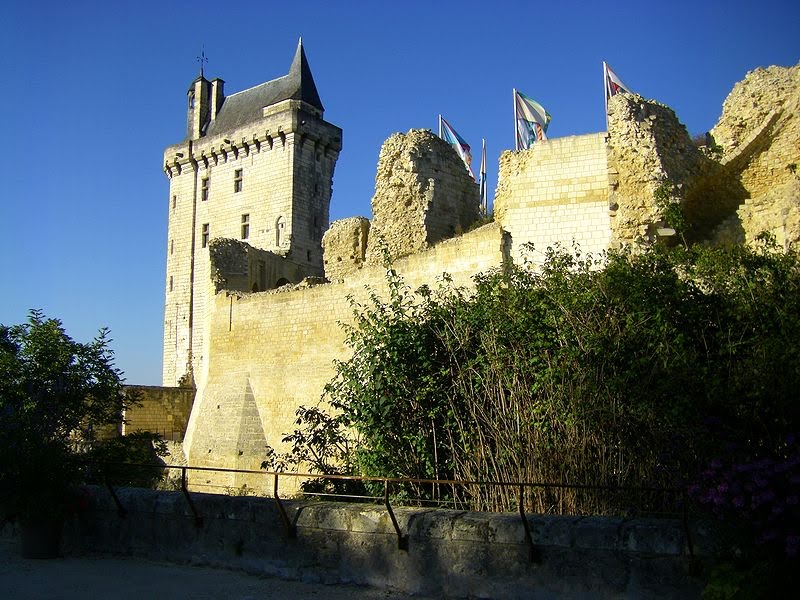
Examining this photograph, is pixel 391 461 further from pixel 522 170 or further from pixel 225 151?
pixel 225 151

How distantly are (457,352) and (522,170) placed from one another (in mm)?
3666

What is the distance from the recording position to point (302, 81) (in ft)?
119

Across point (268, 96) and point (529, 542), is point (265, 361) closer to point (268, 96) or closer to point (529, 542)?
point (529, 542)

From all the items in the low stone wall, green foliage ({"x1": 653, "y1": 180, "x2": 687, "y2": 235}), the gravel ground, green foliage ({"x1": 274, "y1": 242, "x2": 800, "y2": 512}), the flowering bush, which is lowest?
the gravel ground

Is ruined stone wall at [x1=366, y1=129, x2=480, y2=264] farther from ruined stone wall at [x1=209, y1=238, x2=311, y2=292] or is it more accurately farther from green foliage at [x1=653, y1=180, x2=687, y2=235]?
ruined stone wall at [x1=209, y1=238, x2=311, y2=292]

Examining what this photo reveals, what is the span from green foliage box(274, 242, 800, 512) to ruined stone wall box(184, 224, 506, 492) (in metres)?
3.31

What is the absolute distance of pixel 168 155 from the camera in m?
39.1

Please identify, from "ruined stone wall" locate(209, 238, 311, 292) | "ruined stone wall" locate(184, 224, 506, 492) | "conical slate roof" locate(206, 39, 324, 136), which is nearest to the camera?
"ruined stone wall" locate(184, 224, 506, 492)

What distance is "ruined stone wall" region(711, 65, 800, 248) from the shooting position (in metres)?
11.5

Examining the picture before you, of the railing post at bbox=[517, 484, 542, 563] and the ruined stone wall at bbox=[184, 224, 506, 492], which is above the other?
Result: the ruined stone wall at bbox=[184, 224, 506, 492]

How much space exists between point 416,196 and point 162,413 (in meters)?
15.3

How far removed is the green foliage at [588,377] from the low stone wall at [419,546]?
5.98 feet

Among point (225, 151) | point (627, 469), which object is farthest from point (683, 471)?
point (225, 151)

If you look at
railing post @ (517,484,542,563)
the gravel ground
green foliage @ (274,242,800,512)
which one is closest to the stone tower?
green foliage @ (274,242,800,512)
